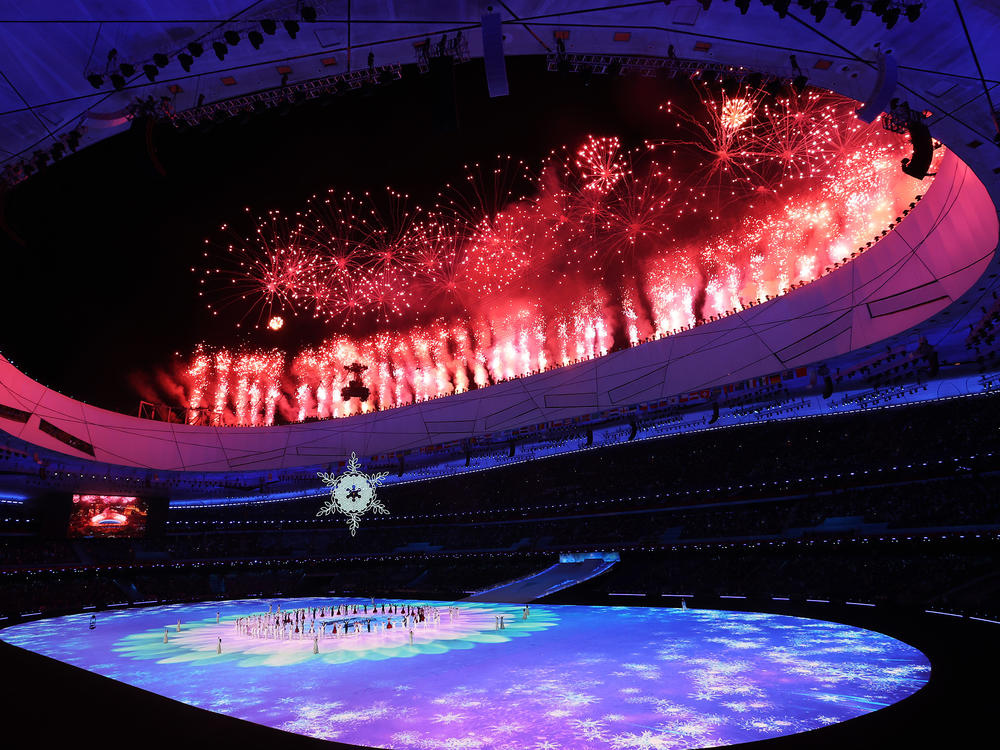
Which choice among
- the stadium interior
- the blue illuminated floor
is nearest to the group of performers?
the stadium interior

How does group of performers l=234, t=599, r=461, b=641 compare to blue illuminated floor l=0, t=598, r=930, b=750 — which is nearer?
blue illuminated floor l=0, t=598, r=930, b=750

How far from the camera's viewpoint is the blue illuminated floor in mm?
11664

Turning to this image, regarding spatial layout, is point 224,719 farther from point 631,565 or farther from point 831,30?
point 631,565

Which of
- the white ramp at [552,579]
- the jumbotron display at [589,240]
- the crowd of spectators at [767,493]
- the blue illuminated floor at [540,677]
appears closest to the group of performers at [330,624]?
the blue illuminated floor at [540,677]

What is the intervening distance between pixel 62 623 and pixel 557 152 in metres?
34.0

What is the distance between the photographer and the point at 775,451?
1587 inches

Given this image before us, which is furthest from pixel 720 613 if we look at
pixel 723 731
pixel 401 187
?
pixel 401 187

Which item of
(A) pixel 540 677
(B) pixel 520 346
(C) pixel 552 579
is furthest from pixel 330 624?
(C) pixel 552 579

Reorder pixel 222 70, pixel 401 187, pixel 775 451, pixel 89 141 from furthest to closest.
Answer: pixel 775 451 → pixel 401 187 → pixel 89 141 → pixel 222 70

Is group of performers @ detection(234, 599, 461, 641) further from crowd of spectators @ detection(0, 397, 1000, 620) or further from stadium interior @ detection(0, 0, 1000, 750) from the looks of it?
crowd of spectators @ detection(0, 397, 1000, 620)

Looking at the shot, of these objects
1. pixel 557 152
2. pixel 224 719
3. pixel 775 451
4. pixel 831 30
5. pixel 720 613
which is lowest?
pixel 720 613

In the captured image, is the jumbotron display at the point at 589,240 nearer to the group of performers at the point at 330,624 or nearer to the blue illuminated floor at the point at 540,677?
the blue illuminated floor at the point at 540,677

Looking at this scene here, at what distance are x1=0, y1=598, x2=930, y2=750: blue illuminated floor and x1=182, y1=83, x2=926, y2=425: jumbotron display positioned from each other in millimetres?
14301

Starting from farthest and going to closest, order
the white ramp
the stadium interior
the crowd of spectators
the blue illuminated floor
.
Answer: the white ramp → the crowd of spectators → the blue illuminated floor → the stadium interior
